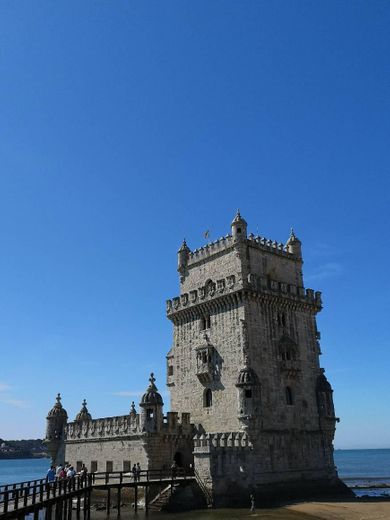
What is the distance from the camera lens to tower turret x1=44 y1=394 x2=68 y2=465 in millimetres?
52656

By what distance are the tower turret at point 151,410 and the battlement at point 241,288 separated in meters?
9.04

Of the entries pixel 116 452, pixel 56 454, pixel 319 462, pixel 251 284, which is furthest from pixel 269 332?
pixel 56 454

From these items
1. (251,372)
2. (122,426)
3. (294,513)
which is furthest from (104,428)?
(294,513)

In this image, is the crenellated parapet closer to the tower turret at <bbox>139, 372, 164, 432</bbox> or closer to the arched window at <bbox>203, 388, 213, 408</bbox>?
the tower turret at <bbox>139, 372, 164, 432</bbox>

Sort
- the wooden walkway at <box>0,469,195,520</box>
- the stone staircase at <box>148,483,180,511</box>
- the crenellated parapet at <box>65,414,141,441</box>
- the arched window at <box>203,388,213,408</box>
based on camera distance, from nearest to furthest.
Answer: the wooden walkway at <box>0,469,195,520</box>, the stone staircase at <box>148,483,180,511</box>, the crenellated parapet at <box>65,414,141,441</box>, the arched window at <box>203,388,213,408</box>

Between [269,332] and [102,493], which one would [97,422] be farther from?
[269,332]

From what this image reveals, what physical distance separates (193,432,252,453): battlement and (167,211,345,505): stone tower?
7 centimetres

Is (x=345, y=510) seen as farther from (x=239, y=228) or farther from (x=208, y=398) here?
(x=239, y=228)

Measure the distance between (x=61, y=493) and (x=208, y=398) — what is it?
18.3m

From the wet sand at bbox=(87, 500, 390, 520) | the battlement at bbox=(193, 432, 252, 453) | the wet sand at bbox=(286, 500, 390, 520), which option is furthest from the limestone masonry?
the wet sand at bbox=(286, 500, 390, 520)

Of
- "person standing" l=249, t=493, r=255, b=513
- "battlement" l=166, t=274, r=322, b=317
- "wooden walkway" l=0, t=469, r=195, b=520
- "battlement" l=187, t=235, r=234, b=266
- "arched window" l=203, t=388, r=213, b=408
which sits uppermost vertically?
"battlement" l=187, t=235, r=234, b=266

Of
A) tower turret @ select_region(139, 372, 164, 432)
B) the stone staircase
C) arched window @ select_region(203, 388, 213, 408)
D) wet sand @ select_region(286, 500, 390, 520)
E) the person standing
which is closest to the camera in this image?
wet sand @ select_region(286, 500, 390, 520)

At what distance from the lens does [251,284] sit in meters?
43.6

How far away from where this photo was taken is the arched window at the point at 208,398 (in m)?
44.1
